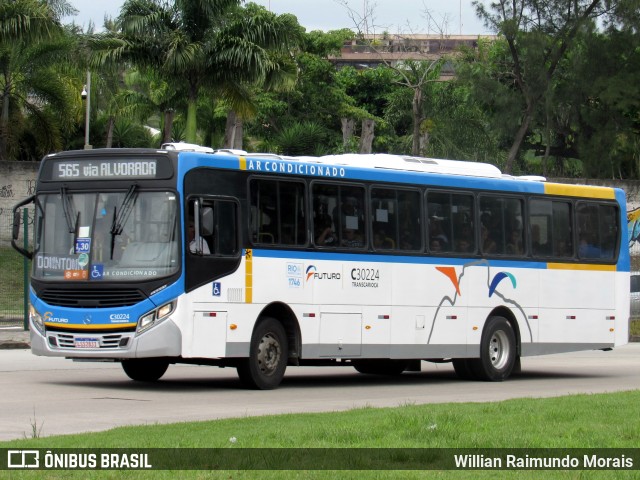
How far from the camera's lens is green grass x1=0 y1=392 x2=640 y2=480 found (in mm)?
8641

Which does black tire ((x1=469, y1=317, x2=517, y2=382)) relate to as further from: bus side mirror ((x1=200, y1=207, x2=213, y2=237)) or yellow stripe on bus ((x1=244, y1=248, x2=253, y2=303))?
bus side mirror ((x1=200, y1=207, x2=213, y2=237))

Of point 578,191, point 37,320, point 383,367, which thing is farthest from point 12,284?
point 578,191

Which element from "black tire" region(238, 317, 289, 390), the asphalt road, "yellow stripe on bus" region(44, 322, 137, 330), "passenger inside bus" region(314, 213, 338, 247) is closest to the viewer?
the asphalt road

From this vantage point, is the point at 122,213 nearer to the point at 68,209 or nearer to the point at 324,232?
the point at 68,209

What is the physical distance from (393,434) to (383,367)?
434 inches

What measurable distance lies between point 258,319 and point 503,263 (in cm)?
532

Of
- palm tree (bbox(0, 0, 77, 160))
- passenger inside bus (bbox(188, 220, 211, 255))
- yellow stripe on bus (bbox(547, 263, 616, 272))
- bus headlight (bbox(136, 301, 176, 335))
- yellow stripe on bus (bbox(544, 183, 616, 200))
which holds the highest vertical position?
palm tree (bbox(0, 0, 77, 160))

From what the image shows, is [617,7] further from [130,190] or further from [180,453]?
[180,453]

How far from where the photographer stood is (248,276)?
16.9 m

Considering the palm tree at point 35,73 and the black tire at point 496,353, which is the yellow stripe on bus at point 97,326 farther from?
the palm tree at point 35,73

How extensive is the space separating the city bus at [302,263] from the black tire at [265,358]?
0.02 m

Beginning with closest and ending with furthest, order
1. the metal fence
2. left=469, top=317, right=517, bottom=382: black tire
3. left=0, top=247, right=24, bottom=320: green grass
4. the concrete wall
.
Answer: left=469, top=317, right=517, bottom=382: black tire
the metal fence
left=0, top=247, right=24, bottom=320: green grass
the concrete wall

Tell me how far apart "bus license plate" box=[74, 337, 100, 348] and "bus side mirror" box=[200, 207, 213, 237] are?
1930mm

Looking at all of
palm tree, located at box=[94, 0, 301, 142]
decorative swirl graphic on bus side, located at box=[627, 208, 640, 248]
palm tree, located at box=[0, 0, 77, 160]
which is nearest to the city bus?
palm tree, located at box=[94, 0, 301, 142]
